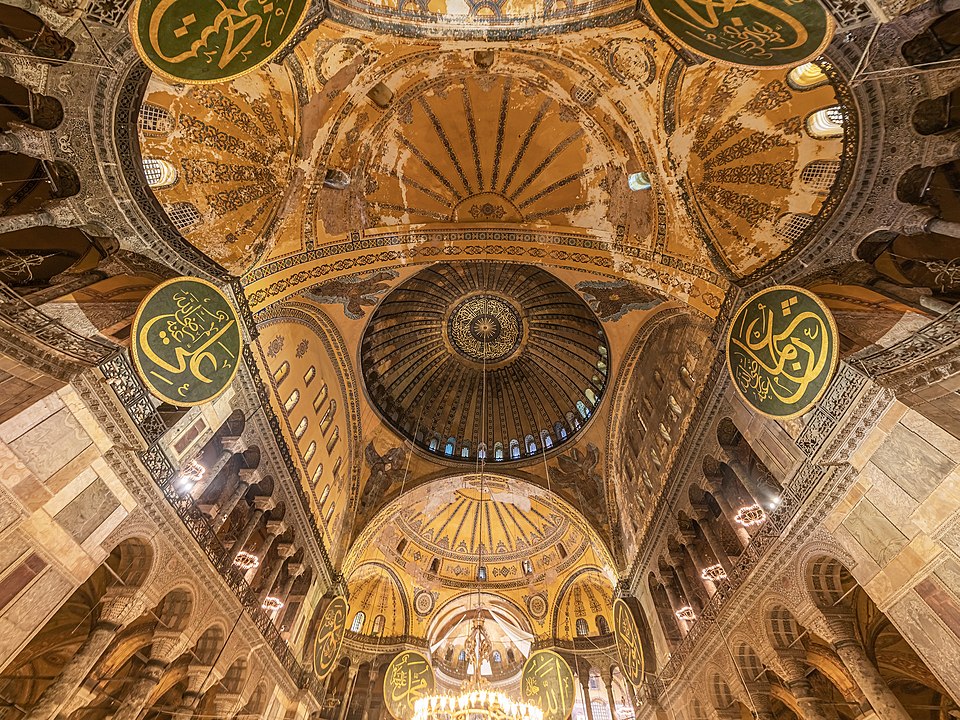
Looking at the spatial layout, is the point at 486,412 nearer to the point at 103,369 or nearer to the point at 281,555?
the point at 281,555

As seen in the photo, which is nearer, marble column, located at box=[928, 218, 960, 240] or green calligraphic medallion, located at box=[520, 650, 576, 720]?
marble column, located at box=[928, 218, 960, 240]

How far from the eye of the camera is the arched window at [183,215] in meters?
6.66

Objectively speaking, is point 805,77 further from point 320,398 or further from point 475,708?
point 320,398

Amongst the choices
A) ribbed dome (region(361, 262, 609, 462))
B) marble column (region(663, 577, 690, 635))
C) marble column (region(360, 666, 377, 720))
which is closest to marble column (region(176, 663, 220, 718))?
ribbed dome (region(361, 262, 609, 462))

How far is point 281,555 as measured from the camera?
9.91m

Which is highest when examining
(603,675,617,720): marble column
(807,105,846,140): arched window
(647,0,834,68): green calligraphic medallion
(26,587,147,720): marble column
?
(807,105,846,140): arched window

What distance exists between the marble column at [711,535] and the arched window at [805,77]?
7411mm

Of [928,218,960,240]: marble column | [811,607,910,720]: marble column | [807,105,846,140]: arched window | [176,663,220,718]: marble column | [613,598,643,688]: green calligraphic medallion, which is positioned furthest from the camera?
[613,598,643,688]: green calligraphic medallion

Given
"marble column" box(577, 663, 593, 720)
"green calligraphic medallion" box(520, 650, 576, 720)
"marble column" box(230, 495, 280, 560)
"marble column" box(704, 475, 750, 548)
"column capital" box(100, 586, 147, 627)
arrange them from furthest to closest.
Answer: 1. "marble column" box(577, 663, 593, 720)
2. "green calligraphic medallion" box(520, 650, 576, 720)
3. "marble column" box(230, 495, 280, 560)
4. "marble column" box(704, 475, 750, 548)
5. "column capital" box(100, 586, 147, 627)

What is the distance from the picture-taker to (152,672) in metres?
6.48

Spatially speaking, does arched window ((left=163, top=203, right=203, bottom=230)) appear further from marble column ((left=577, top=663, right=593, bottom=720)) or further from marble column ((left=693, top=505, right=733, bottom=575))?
marble column ((left=577, top=663, right=593, bottom=720))

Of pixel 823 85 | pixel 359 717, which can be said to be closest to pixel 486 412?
pixel 359 717

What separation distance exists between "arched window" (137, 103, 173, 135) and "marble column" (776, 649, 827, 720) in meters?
12.1

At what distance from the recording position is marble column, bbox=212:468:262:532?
7.95 meters
